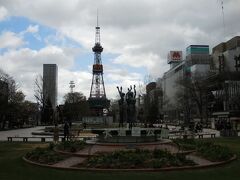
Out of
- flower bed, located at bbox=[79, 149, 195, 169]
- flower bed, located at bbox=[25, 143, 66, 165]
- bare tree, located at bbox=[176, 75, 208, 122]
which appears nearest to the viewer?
flower bed, located at bbox=[79, 149, 195, 169]

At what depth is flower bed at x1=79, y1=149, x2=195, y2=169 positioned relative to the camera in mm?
18172

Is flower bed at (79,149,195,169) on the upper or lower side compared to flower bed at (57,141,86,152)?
lower

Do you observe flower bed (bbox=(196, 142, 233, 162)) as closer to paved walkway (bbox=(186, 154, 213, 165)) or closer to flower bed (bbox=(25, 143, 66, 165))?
paved walkway (bbox=(186, 154, 213, 165))

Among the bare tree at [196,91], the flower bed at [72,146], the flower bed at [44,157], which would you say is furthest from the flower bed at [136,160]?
the bare tree at [196,91]

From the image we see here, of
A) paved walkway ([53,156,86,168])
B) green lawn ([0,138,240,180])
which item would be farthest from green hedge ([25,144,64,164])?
green lawn ([0,138,240,180])

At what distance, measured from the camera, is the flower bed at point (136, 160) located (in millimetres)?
18172

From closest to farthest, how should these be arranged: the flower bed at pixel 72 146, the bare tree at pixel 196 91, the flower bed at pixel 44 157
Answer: the flower bed at pixel 44 157 → the flower bed at pixel 72 146 → the bare tree at pixel 196 91

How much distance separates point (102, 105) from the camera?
153 m

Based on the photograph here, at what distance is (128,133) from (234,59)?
335 ft

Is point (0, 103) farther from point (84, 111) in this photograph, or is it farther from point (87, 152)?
point (84, 111)

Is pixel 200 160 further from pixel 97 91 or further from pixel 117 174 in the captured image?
pixel 97 91

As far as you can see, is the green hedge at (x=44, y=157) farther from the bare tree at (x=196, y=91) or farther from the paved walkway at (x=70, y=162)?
the bare tree at (x=196, y=91)

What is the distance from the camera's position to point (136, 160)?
725 inches

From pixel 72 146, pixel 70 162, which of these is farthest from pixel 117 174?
pixel 72 146
